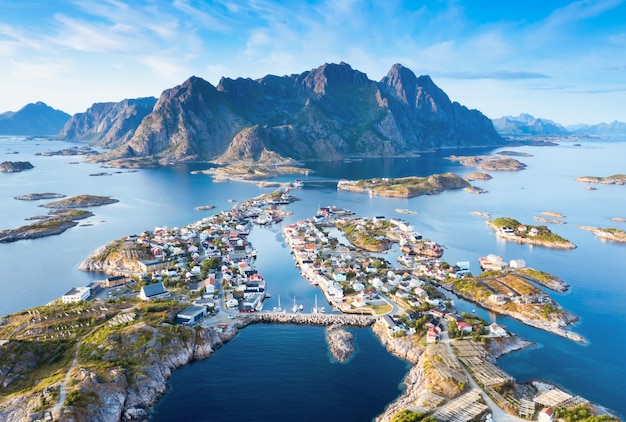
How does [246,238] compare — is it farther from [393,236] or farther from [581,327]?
[581,327]

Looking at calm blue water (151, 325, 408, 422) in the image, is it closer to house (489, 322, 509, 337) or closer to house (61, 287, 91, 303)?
house (489, 322, 509, 337)

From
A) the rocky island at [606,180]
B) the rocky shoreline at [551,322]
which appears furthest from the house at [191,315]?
the rocky island at [606,180]

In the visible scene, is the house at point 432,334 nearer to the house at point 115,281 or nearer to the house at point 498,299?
the house at point 498,299

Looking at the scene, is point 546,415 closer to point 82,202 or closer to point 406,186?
point 406,186

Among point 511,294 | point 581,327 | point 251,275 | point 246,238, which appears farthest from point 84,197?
point 581,327

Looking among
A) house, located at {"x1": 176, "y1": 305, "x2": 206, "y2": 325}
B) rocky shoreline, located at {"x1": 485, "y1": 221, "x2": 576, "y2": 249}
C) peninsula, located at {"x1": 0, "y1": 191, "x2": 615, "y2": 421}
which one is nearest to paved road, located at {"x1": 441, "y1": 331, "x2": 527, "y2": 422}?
peninsula, located at {"x1": 0, "y1": 191, "x2": 615, "y2": 421}
